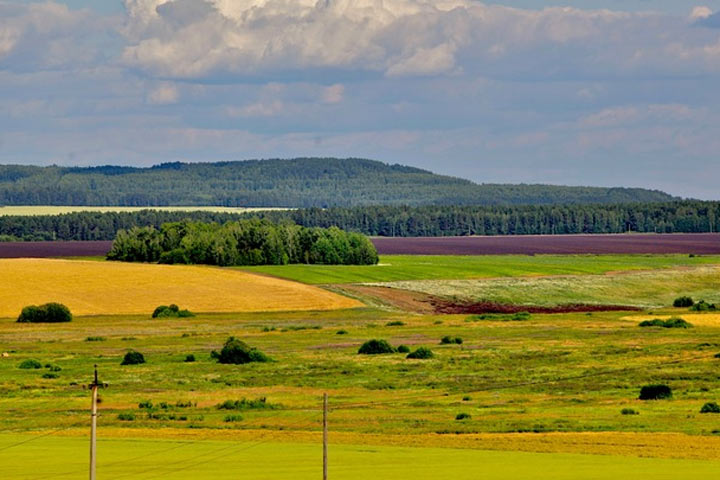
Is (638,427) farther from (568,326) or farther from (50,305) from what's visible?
(50,305)

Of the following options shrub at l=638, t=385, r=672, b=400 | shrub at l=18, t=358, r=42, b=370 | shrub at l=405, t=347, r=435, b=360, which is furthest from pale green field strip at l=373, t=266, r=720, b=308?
shrub at l=638, t=385, r=672, b=400

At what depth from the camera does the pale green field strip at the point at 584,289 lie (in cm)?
14612

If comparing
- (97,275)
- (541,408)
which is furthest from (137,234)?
(541,408)

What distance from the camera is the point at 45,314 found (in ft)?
387

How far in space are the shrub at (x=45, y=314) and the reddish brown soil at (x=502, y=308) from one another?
37322mm

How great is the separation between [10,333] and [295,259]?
82595 mm

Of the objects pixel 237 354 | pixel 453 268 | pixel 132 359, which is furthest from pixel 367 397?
pixel 453 268

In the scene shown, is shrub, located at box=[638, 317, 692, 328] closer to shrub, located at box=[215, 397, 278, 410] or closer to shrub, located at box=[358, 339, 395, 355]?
shrub, located at box=[358, 339, 395, 355]

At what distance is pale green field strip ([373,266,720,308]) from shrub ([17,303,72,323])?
143 ft

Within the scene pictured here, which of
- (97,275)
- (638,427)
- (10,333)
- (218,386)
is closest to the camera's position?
(638,427)

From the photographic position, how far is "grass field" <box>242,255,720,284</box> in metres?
159

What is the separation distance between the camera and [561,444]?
53.0 meters

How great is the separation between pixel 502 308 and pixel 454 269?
122 ft

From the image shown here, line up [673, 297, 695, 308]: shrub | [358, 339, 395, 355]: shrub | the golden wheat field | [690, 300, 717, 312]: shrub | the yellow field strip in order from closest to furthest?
1. the yellow field strip
2. [358, 339, 395, 355]: shrub
3. the golden wheat field
4. [690, 300, 717, 312]: shrub
5. [673, 297, 695, 308]: shrub
